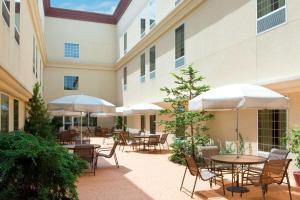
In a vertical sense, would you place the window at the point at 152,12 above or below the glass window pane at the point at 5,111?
above

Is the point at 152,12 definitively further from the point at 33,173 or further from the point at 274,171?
the point at 33,173

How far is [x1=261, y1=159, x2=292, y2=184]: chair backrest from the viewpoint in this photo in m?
6.52

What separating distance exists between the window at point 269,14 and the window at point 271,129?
288 cm

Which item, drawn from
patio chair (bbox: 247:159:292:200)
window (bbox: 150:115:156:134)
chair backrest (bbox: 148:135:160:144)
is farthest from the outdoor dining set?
window (bbox: 150:115:156:134)

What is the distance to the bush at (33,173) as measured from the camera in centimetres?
401

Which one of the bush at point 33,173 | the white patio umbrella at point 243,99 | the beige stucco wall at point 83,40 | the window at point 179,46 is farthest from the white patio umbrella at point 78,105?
the beige stucco wall at point 83,40

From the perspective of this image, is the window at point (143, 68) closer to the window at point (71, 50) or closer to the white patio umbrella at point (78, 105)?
the window at point (71, 50)

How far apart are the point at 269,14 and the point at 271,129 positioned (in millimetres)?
3846

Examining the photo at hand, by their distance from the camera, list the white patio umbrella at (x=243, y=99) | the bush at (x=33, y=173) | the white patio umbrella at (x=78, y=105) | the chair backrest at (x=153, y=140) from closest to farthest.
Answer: the bush at (x=33, y=173)
the white patio umbrella at (x=243, y=99)
the white patio umbrella at (x=78, y=105)
the chair backrest at (x=153, y=140)

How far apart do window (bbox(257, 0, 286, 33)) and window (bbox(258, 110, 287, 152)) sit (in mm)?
2878

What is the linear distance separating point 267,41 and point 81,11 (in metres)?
26.4

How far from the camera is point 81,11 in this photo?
109ft

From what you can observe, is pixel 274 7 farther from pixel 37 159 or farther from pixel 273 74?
pixel 37 159

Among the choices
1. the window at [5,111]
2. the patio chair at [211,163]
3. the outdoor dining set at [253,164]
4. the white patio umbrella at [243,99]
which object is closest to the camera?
the outdoor dining set at [253,164]
